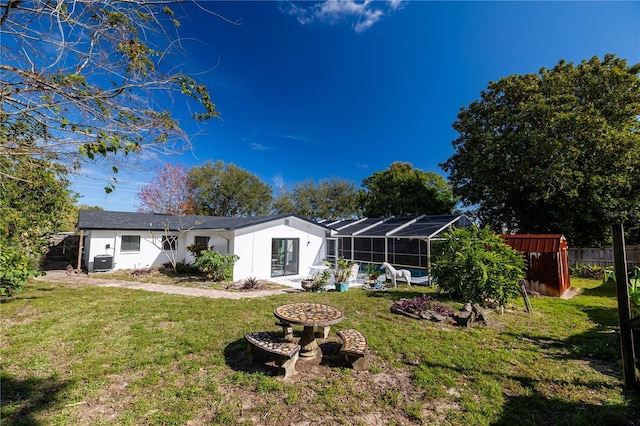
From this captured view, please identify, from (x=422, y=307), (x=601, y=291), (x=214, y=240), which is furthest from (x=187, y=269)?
(x=601, y=291)

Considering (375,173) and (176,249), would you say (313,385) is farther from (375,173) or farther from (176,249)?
(375,173)

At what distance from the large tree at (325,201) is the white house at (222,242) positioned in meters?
17.9

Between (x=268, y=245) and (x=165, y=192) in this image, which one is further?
(x=165, y=192)

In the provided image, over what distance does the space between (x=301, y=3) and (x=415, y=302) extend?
8.83 meters

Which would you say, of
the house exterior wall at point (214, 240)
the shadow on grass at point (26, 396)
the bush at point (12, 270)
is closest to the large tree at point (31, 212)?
the bush at point (12, 270)

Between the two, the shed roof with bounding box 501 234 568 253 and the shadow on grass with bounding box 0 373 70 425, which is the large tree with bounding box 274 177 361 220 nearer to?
the shed roof with bounding box 501 234 568 253

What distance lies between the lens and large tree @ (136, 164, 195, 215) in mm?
26312

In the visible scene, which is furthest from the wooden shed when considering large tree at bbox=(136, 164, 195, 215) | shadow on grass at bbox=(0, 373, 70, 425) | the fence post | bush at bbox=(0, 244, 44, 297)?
large tree at bbox=(136, 164, 195, 215)

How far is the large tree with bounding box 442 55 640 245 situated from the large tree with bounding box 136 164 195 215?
88.7ft

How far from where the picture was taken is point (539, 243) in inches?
412

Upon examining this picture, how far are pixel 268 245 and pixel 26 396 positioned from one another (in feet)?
30.6

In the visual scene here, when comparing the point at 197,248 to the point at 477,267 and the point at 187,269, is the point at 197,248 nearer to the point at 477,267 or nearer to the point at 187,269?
the point at 187,269

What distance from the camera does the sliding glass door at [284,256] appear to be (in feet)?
42.2

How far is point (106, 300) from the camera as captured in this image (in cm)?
781
